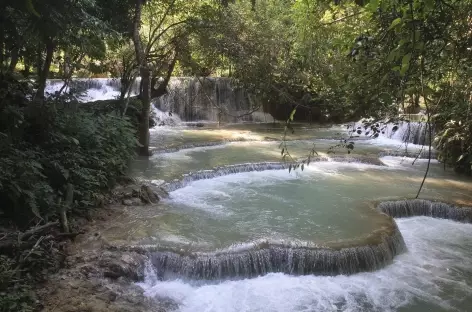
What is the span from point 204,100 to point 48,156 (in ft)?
47.5

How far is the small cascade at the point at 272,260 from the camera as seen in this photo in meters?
5.79

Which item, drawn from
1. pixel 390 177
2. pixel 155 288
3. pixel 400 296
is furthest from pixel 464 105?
pixel 390 177

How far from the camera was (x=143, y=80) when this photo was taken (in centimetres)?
1043

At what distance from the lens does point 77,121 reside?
7309 millimetres

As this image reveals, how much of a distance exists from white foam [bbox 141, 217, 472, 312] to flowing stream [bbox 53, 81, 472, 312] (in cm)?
2

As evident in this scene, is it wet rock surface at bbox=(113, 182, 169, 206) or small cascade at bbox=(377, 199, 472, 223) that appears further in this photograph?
small cascade at bbox=(377, 199, 472, 223)

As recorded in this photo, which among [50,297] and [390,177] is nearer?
[50,297]

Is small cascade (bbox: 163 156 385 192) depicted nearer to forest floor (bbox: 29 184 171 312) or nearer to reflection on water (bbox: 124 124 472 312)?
reflection on water (bbox: 124 124 472 312)

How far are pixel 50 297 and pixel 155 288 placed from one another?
134cm

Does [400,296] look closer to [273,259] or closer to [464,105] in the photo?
[273,259]

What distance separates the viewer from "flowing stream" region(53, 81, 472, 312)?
5547 mm

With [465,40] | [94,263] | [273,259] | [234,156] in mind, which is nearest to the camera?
[465,40]

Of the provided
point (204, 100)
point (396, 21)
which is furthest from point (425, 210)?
point (204, 100)

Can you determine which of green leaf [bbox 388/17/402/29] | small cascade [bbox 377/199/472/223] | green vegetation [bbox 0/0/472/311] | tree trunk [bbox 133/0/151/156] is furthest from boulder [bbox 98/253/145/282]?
tree trunk [bbox 133/0/151/156]
